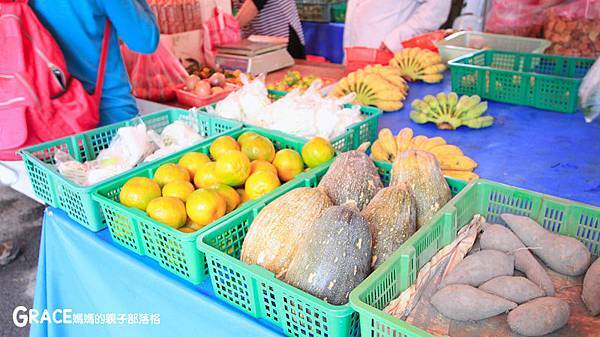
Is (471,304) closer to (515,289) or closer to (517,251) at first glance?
(515,289)

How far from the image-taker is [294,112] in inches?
77.2

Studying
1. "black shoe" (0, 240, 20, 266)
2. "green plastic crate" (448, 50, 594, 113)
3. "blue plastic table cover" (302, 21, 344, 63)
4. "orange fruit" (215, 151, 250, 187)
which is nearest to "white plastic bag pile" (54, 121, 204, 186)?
"orange fruit" (215, 151, 250, 187)

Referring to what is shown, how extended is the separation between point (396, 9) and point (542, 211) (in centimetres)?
364

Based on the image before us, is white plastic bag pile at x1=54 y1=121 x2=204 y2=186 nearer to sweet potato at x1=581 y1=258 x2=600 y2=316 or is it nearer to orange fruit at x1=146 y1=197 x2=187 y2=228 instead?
orange fruit at x1=146 y1=197 x2=187 y2=228

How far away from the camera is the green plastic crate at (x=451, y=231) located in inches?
34.3

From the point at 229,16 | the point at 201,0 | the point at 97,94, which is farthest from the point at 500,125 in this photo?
the point at 201,0

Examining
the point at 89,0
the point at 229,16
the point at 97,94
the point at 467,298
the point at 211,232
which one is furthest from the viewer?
the point at 229,16

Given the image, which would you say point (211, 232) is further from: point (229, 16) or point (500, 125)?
point (229, 16)

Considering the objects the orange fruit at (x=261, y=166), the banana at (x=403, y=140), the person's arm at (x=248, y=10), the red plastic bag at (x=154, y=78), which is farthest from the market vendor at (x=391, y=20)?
the orange fruit at (x=261, y=166)

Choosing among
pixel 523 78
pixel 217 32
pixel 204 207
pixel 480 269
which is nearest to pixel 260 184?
pixel 204 207

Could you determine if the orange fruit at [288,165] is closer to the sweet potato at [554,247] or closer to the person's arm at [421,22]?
the sweet potato at [554,247]

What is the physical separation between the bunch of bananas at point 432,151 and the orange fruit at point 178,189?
2.65 ft

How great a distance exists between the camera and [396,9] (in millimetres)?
4461

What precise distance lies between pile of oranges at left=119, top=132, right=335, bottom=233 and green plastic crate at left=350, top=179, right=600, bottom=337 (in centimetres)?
53
